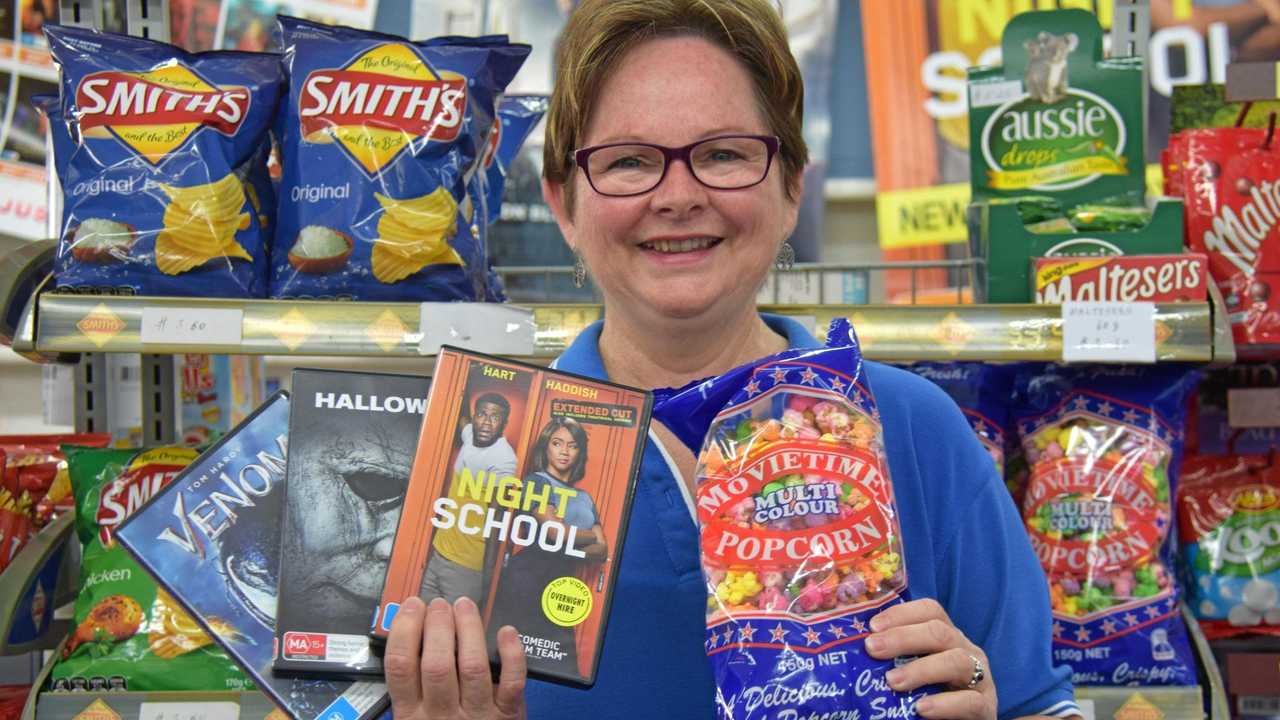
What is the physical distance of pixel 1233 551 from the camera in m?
1.94

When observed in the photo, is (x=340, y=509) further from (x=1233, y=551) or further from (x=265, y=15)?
(x=265, y=15)

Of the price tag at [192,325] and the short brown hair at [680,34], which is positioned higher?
Answer: the short brown hair at [680,34]

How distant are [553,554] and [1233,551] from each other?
4.79ft

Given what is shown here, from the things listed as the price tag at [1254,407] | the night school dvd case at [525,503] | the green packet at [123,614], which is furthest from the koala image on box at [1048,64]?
the green packet at [123,614]

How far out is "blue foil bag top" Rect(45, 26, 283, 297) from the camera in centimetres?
171

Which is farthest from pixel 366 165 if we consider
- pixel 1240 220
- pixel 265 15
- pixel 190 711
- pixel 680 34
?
pixel 265 15

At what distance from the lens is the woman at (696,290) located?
1148 mm

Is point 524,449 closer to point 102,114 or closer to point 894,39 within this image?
point 102,114

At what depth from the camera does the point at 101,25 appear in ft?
6.31

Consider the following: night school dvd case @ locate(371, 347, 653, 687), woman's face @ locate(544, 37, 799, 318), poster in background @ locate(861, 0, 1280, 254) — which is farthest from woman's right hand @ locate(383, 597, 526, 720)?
poster in background @ locate(861, 0, 1280, 254)

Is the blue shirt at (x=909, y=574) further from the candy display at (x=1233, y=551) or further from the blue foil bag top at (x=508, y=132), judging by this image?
the blue foil bag top at (x=508, y=132)

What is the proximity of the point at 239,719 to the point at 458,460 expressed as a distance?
902 millimetres

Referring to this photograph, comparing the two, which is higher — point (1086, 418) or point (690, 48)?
point (690, 48)

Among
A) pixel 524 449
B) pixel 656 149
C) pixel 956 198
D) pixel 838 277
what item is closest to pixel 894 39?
pixel 956 198
